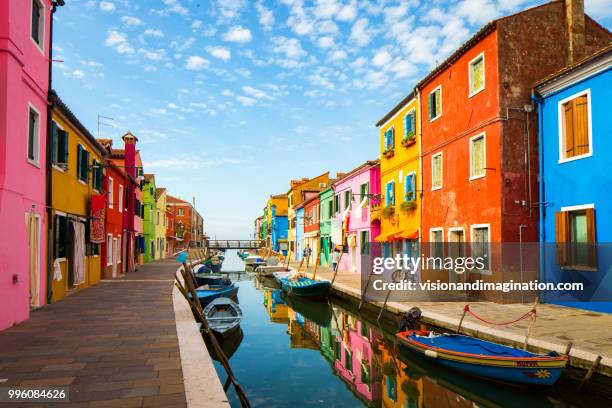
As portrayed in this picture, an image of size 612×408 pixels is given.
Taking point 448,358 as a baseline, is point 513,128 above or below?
above

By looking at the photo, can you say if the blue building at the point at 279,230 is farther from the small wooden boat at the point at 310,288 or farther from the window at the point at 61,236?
the window at the point at 61,236

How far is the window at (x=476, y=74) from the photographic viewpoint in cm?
1486

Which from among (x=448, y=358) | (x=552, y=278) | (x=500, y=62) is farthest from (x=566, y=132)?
(x=448, y=358)

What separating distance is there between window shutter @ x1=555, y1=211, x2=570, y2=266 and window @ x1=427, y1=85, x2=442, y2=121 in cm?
662

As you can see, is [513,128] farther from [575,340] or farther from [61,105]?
[61,105]

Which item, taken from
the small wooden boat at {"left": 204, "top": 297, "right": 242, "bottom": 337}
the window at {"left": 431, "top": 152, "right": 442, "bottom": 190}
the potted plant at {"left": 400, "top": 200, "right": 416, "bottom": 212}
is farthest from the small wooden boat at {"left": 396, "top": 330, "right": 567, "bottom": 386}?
the potted plant at {"left": 400, "top": 200, "right": 416, "bottom": 212}

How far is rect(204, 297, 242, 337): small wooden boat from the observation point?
1189cm

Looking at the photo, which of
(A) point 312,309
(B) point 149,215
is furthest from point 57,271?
(B) point 149,215

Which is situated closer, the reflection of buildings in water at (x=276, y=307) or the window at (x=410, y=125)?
the reflection of buildings in water at (x=276, y=307)

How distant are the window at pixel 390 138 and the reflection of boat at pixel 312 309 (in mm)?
8447

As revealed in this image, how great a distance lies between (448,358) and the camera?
28.7 ft

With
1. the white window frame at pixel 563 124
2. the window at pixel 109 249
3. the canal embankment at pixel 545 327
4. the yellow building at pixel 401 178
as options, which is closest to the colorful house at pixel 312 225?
the yellow building at pixel 401 178

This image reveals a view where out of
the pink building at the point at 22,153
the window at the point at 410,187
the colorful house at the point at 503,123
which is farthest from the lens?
the window at the point at 410,187

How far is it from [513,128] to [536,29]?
3.32 meters
